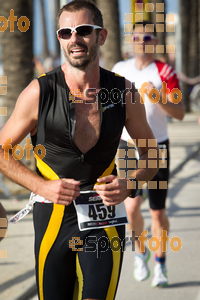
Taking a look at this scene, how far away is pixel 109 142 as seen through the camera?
8.27ft

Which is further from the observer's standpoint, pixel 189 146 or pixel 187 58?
pixel 187 58

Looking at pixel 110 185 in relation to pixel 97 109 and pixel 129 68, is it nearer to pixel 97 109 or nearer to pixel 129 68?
pixel 97 109

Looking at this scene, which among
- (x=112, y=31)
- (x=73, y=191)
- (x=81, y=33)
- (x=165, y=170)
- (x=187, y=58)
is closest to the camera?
(x=73, y=191)

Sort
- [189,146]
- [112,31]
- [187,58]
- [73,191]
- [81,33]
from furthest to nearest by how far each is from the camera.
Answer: [187,58]
[189,146]
[112,31]
[81,33]
[73,191]

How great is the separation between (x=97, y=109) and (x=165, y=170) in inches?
74.9

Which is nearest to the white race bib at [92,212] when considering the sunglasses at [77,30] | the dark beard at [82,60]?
the dark beard at [82,60]

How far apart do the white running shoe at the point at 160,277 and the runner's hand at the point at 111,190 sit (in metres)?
2.06

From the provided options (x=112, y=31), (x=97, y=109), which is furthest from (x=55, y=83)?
(x=112, y=31)

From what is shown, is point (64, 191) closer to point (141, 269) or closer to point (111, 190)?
point (111, 190)

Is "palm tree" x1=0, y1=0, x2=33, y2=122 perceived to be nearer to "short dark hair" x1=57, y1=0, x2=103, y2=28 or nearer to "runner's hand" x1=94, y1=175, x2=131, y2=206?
"short dark hair" x1=57, y1=0, x2=103, y2=28

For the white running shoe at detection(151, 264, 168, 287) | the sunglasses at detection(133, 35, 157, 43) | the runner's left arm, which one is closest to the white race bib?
the runner's left arm

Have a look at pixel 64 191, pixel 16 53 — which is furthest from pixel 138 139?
pixel 16 53

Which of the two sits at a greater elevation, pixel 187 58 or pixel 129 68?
pixel 187 58

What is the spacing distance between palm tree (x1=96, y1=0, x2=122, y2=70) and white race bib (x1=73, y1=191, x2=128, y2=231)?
23.3 feet
